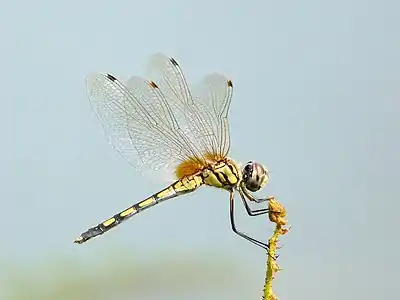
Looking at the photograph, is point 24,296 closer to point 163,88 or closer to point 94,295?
point 94,295

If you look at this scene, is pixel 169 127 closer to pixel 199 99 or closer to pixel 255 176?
pixel 199 99

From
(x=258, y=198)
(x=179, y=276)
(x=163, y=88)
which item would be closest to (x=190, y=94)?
(x=163, y=88)

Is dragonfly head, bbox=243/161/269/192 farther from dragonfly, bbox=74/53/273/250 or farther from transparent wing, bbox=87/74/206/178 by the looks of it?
transparent wing, bbox=87/74/206/178

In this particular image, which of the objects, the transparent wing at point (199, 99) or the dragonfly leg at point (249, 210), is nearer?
the dragonfly leg at point (249, 210)

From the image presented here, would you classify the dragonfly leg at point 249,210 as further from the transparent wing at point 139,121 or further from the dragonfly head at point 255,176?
the transparent wing at point 139,121

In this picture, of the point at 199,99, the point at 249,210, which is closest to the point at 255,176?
the point at 249,210

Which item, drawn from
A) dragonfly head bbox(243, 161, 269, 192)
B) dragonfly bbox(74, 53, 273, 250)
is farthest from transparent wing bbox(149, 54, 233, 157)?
dragonfly head bbox(243, 161, 269, 192)

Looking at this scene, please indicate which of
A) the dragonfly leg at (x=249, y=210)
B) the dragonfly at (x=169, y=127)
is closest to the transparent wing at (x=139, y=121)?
the dragonfly at (x=169, y=127)
